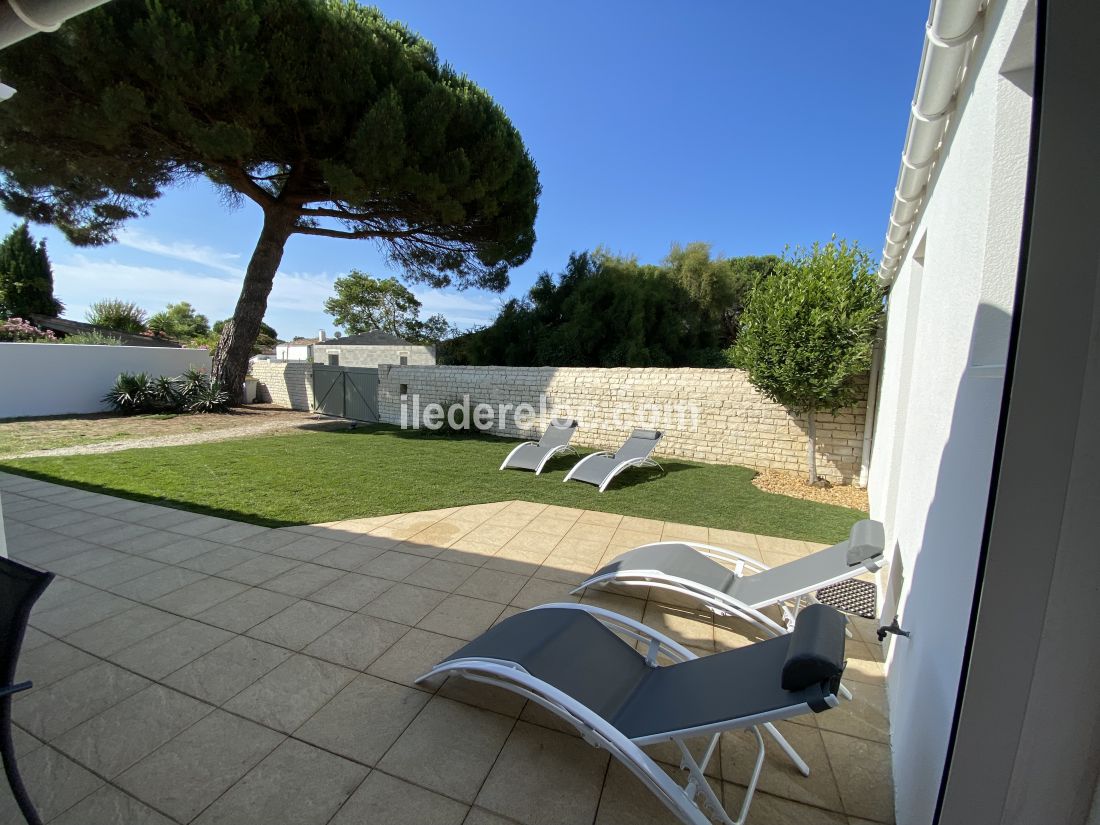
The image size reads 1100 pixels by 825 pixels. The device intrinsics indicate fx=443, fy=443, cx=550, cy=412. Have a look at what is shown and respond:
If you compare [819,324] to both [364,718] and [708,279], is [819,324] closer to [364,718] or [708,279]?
[364,718]

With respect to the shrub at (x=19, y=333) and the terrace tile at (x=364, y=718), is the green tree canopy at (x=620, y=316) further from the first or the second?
the terrace tile at (x=364, y=718)

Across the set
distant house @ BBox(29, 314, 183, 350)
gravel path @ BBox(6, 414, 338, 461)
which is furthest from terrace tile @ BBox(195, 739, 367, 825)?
distant house @ BBox(29, 314, 183, 350)

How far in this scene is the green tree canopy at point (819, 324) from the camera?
6.29 meters

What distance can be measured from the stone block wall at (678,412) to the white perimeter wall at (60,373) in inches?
396

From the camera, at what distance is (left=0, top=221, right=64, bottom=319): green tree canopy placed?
949 inches

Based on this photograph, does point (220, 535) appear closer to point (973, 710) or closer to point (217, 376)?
point (973, 710)

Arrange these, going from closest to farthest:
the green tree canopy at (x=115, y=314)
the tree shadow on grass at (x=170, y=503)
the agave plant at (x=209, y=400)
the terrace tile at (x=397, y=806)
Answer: the terrace tile at (x=397, y=806) < the tree shadow on grass at (x=170, y=503) < the agave plant at (x=209, y=400) < the green tree canopy at (x=115, y=314)

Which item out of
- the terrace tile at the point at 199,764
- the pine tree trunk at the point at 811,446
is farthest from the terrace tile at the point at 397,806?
the pine tree trunk at the point at 811,446

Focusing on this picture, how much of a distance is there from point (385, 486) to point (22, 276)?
110 feet

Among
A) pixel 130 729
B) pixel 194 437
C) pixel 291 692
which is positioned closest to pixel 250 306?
pixel 194 437

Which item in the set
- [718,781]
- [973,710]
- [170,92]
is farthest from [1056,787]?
[170,92]

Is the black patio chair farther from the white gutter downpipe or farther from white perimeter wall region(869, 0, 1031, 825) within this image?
white perimeter wall region(869, 0, 1031, 825)

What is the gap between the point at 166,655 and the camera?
8.33 ft

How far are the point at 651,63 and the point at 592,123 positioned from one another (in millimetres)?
3675
